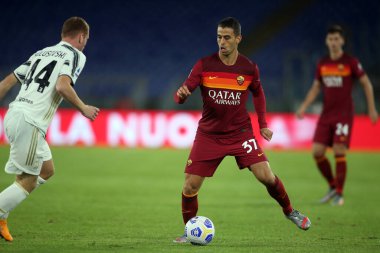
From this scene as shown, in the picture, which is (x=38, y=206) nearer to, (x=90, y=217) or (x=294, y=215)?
(x=90, y=217)

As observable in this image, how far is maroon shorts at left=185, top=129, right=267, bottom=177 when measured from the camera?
21.5 ft

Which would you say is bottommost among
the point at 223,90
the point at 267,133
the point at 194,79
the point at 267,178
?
the point at 267,178

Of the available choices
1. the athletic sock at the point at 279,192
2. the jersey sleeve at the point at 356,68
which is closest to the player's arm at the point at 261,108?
the athletic sock at the point at 279,192

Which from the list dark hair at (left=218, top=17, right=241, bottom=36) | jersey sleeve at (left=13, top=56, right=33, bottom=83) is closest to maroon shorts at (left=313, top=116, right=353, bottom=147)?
dark hair at (left=218, top=17, right=241, bottom=36)

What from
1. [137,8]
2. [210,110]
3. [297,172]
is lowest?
[297,172]

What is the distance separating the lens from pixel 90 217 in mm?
8188

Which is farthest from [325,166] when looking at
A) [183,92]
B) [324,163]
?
[183,92]

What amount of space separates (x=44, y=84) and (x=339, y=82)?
5341mm

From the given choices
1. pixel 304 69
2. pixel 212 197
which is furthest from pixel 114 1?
pixel 212 197

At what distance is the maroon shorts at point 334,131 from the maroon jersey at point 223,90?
3.71 metres

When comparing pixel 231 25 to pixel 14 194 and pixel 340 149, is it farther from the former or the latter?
pixel 340 149

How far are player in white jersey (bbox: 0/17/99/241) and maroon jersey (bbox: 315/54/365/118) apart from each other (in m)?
4.95

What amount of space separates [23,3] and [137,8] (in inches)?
162

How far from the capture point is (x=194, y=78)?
21.0 ft
